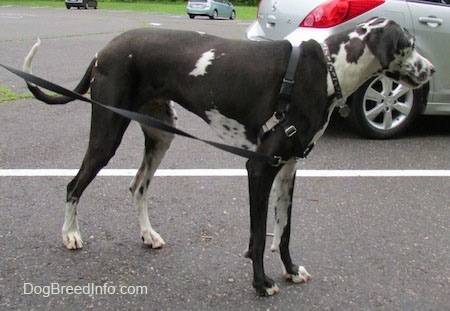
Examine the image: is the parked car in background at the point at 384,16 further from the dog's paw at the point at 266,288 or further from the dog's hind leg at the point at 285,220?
the dog's paw at the point at 266,288

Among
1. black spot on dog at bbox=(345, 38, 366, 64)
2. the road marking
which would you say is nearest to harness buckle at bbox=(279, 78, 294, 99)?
black spot on dog at bbox=(345, 38, 366, 64)

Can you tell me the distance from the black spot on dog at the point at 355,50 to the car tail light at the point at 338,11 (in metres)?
2.55

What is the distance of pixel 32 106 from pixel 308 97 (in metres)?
5.04

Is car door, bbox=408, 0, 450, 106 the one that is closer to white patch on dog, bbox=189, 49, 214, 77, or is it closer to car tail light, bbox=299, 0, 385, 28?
car tail light, bbox=299, 0, 385, 28

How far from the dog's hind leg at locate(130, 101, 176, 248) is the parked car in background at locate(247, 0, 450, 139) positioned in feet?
6.91

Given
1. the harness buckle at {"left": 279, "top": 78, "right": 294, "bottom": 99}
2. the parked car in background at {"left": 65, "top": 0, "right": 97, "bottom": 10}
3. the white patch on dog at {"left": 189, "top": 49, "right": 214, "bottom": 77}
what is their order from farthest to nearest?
the parked car in background at {"left": 65, "top": 0, "right": 97, "bottom": 10}
the white patch on dog at {"left": 189, "top": 49, "right": 214, "bottom": 77}
the harness buckle at {"left": 279, "top": 78, "right": 294, "bottom": 99}

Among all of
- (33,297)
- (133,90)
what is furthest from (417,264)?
(33,297)

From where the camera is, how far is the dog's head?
275 cm

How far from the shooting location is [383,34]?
275 cm

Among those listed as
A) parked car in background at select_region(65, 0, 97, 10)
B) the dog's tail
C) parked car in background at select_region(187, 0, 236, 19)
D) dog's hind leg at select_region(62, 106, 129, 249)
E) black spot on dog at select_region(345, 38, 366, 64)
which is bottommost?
parked car in background at select_region(65, 0, 97, 10)

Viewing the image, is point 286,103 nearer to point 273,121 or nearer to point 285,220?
point 273,121

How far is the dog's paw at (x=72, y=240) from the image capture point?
3.40 m

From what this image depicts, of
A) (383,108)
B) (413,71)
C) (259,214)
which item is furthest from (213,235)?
(383,108)

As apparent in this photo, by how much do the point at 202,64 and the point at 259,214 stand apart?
86 centimetres
